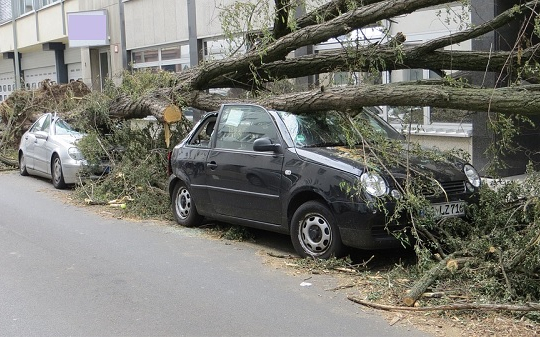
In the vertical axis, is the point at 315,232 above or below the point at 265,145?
below

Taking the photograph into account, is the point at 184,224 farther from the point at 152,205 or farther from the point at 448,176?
the point at 448,176

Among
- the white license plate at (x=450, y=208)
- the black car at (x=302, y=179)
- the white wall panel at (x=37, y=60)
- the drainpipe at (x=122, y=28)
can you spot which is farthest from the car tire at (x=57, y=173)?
the white wall panel at (x=37, y=60)

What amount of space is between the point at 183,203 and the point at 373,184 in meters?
3.59

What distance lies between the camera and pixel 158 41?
72.1 ft

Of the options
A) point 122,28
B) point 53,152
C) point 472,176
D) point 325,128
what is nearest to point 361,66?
point 325,128

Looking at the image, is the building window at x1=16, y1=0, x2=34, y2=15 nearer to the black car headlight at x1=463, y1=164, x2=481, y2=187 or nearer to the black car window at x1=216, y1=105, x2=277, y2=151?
the black car window at x1=216, y1=105, x2=277, y2=151

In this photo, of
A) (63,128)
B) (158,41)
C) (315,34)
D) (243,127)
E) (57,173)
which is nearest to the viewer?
(243,127)

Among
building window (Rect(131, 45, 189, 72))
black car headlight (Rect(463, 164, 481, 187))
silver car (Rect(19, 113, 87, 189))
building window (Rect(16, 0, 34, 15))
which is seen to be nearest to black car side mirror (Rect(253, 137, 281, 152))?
black car headlight (Rect(463, 164, 481, 187))

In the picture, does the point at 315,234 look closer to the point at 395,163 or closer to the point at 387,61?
the point at 395,163

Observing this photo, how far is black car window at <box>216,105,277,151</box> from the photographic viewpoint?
7539 millimetres

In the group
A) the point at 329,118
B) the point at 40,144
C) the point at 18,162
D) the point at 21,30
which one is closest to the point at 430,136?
the point at 329,118

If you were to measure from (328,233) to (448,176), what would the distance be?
138 cm

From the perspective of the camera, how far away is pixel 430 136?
43.0 ft

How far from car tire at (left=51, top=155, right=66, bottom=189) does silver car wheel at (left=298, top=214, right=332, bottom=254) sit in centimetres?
723
